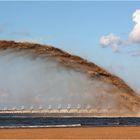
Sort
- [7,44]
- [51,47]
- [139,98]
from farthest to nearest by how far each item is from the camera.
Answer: [139,98] → [51,47] → [7,44]

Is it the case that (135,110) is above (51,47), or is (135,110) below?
below

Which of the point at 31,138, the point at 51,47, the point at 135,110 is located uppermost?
the point at 51,47

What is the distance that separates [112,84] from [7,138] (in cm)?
3743

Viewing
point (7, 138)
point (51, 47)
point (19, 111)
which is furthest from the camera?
point (19, 111)

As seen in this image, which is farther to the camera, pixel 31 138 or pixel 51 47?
pixel 51 47

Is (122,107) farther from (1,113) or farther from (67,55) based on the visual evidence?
(1,113)

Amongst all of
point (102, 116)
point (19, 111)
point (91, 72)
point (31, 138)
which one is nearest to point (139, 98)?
point (91, 72)

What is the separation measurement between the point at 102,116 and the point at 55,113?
29.6 m

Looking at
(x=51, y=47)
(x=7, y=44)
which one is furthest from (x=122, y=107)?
(x=7, y=44)

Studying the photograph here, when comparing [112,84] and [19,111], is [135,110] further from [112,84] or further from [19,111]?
[19,111]

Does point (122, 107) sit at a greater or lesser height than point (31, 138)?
greater

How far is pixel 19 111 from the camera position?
14812 centimetres

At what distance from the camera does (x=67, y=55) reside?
66.9 meters

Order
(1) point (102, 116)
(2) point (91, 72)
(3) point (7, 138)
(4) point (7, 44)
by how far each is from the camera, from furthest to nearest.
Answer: (1) point (102, 116) < (2) point (91, 72) < (4) point (7, 44) < (3) point (7, 138)
